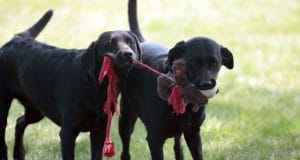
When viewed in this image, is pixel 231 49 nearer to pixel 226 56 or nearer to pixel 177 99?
pixel 226 56

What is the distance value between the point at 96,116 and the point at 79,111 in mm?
125

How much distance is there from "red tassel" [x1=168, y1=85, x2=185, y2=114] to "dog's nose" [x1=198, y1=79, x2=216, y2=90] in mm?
235

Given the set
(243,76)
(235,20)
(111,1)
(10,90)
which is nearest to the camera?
(10,90)

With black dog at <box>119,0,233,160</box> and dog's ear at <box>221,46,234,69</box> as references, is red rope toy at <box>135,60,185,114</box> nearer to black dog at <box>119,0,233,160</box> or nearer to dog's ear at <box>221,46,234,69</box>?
black dog at <box>119,0,233,160</box>

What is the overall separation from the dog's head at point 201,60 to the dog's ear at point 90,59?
626mm

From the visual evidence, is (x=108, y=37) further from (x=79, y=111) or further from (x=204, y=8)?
(x=204, y=8)

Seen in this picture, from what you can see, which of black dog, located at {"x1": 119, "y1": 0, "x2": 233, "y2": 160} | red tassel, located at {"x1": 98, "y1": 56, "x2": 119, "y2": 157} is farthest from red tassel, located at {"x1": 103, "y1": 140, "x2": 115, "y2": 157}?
black dog, located at {"x1": 119, "y1": 0, "x2": 233, "y2": 160}

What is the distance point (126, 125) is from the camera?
5.73m

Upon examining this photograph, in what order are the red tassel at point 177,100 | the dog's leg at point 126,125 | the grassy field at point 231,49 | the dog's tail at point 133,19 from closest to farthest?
the red tassel at point 177,100
the dog's leg at point 126,125
the dog's tail at point 133,19
the grassy field at point 231,49

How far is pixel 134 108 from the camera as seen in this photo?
5.43 metres

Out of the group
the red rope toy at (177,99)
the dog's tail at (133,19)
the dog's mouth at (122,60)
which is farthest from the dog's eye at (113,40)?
the dog's tail at (133,19)

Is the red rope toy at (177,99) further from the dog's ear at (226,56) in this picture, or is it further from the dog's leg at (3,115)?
the dog's leg at (3,115)

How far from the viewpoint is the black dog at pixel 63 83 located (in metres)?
5.08

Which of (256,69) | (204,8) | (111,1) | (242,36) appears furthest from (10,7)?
(256,69)
